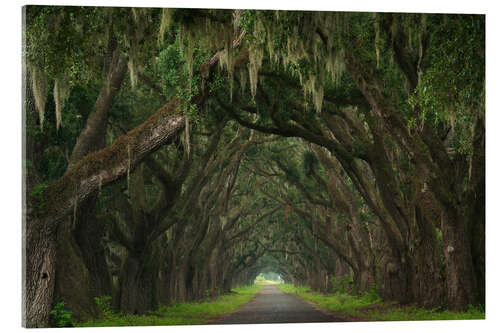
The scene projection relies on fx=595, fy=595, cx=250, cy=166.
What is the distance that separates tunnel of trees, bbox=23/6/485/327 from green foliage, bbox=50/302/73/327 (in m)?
0.23

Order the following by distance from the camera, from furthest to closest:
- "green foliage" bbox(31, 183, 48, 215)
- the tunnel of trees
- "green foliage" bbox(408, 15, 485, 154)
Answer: "green foliage" bbox(31, 183, 48, 215)
the tunnel of trees
"green foliage" bbox(408, 15, 485, 154)

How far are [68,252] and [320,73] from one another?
681 cm

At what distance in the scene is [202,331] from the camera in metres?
12.1

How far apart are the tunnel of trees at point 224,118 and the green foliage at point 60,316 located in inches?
9.2

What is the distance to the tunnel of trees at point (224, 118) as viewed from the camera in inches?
436

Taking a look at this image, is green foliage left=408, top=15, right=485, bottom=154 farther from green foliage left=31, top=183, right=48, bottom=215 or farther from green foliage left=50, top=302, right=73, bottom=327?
green foliage left=50, top=302, right=73, bottom=327

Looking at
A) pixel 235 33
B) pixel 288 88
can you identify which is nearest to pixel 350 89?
pixel 288 88

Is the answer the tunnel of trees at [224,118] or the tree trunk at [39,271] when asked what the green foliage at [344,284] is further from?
the tree trunk at [39,271]

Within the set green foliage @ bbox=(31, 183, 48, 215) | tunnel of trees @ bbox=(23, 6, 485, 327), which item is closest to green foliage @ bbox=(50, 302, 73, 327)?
tunnel of trees @ bbox=(23, 6, 485, 327)

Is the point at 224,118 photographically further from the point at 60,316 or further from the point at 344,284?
the point at 344,284

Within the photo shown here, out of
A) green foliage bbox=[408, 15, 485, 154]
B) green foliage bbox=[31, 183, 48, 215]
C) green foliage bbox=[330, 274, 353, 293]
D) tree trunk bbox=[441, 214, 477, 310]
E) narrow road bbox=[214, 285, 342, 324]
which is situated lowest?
green foliage bbox=[330, 274, 353, 293]

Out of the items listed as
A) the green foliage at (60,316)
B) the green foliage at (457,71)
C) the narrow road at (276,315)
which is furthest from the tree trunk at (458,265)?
the green foliage at (60,316)

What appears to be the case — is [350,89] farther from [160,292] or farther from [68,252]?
[160,292]

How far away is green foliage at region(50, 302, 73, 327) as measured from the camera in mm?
11250
